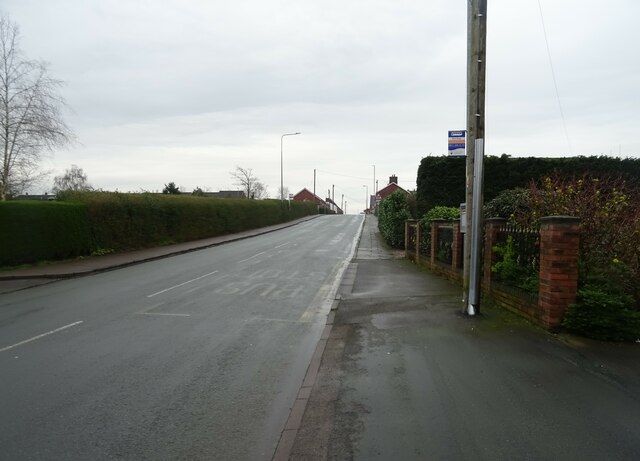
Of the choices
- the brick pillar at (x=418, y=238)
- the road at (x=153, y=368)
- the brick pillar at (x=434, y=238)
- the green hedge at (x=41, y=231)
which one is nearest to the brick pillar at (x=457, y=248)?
the brick pillar at (x=434, y=238)

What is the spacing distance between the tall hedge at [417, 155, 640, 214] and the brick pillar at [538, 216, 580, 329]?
1497 cm

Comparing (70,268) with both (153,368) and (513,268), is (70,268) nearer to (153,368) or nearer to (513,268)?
(153,368)

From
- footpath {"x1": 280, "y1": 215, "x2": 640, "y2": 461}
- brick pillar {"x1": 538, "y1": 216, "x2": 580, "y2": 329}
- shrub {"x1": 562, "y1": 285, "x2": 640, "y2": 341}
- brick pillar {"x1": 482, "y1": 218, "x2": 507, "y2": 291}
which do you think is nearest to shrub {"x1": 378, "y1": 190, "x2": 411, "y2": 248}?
brick pillar {"x1": 482, "y1": 218, "x2": 507, "y2": 291}

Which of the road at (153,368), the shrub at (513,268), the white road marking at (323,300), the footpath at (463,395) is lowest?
the white road marking at (323,300)

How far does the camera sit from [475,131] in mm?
7293

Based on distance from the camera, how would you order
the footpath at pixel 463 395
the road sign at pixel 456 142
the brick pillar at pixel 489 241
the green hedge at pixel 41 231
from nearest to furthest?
the footpath at pixel 463 395 < the road sign at pixel 456 142 < the brick pillar at pixel 489 241 < the green hedge at pixel 41 231

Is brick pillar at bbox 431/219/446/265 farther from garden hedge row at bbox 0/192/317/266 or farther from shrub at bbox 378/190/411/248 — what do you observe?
garden hedge row at bbox 0/192/317/266

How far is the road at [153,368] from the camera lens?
373cm

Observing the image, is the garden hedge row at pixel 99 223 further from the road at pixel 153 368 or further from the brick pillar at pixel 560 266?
the brick pillar at pixel 560 266

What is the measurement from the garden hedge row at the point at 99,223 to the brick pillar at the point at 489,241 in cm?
1484

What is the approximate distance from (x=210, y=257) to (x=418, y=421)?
16800 mm

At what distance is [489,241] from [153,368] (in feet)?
→ 19.6

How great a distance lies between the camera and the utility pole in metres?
7.21

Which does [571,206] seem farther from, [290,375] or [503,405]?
[290,375]
